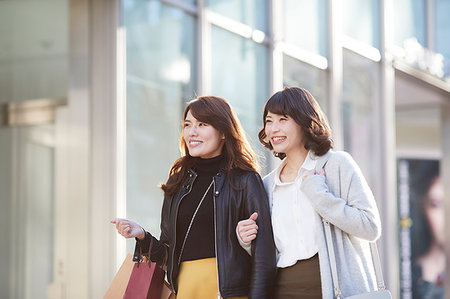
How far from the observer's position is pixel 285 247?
3447 millimetres

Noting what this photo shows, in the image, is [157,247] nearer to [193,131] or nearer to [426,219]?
[193,131]

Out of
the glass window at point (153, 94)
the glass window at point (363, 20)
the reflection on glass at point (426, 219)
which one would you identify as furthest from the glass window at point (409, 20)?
the glass window at point (153, 94)

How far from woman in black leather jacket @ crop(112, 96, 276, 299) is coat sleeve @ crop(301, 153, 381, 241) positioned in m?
0.32

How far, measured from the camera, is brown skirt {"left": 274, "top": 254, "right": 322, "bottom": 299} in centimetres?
333

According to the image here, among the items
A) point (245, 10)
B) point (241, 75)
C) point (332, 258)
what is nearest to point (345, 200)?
point (332, 258)

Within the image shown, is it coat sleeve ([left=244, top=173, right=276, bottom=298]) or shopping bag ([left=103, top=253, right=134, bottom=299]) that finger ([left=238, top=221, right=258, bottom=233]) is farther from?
shopping bag ([left=103, top=253, right=134, bottom=299])

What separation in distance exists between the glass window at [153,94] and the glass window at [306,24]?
83.4 inches

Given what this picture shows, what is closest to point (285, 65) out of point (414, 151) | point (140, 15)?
point (140, 15)

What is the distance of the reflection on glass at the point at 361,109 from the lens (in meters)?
10.1

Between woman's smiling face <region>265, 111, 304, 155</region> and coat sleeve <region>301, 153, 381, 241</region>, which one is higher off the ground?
woman's smiling face <region>265, 111, 304, 155</region>

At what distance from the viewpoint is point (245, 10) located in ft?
26.5

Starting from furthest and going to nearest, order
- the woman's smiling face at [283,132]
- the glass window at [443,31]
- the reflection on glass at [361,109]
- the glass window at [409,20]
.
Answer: the glass window at [443,31]
the glass window at [409,20]
the reflection on glass at [361,109]
the woman's smiling face at [283,132]

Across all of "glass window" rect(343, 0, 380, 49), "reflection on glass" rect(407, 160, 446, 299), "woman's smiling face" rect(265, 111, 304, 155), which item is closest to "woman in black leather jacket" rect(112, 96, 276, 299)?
"woman's smiling face" rect(265, 111, 304, 155)

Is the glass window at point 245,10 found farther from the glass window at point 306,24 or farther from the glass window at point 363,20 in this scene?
the glass window at point 363,20
